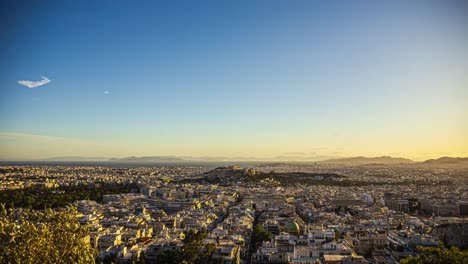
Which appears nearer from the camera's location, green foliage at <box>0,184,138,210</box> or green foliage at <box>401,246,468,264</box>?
green foliage at <box>401,246,468,264</box>

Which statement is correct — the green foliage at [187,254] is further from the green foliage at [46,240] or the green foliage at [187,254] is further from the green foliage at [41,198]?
the green foliage at [41,198]

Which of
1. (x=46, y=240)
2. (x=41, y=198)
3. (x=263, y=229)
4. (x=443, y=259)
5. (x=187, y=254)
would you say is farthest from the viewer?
(x=41, y=198)

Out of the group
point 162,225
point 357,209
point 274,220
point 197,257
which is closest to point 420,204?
point 357,209

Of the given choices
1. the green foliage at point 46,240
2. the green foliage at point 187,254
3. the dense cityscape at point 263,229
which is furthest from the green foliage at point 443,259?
the green foliage at point 46,240

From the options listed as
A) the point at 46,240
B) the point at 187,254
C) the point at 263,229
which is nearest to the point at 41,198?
the point at 263,229

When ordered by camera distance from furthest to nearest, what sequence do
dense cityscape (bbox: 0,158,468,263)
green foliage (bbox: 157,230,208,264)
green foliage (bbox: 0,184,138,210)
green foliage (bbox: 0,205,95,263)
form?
green foliage (bbox: 0,184,138,210) < dense cityscape (bbox: 0,158,468,263) < green foliage (bbox: 157,230,208,264) < green foliage (bbox: 0,205,95,263)

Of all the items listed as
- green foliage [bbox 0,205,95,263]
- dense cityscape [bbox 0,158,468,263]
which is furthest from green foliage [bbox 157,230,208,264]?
green foliage [bbox 0,205,95,263]

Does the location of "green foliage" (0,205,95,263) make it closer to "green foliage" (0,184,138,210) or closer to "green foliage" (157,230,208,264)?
"green foliage" (157,230,208,264)

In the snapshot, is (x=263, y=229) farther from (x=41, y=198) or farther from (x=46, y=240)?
(x=41, y=198)
